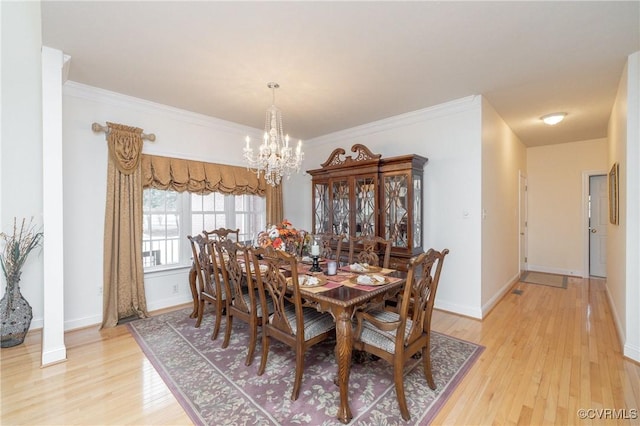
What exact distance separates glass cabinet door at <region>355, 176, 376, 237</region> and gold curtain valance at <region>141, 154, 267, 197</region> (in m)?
1.67

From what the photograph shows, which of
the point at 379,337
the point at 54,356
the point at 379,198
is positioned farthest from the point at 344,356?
the point at 54,356

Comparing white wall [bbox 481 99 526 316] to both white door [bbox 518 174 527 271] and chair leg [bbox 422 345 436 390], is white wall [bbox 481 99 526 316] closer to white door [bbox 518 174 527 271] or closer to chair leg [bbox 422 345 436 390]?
white door [bbox 518 174 527 271]

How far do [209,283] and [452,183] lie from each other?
3.16m

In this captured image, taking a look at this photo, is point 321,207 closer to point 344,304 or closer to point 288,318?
point 288,318

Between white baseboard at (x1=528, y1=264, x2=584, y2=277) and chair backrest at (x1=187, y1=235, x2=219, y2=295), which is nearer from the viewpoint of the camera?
chair backrest at (x1=187, y1=235, x2=219, y2=295)

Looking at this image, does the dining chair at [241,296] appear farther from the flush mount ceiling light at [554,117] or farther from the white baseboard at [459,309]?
the flush mount ceiling light at [554,117]

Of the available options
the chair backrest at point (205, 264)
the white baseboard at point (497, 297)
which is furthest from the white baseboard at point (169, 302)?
the white baseboard at point (497, 297)

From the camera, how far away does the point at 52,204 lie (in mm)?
2461

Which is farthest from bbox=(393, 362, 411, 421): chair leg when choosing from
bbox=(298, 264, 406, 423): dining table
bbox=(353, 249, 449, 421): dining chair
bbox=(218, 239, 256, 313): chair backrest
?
bbox=(218, 239, 256, 313): chair backrest

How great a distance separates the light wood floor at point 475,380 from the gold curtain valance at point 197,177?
179 cm

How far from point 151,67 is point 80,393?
2.77 metres

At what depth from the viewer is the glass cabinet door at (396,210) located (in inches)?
145

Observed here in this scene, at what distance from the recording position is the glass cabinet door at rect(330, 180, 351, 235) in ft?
13.9

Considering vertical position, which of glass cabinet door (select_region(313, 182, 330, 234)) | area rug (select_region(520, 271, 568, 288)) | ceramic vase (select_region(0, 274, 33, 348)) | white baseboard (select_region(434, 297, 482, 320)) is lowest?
area rug (select_region(520, 271, 568, 288))
